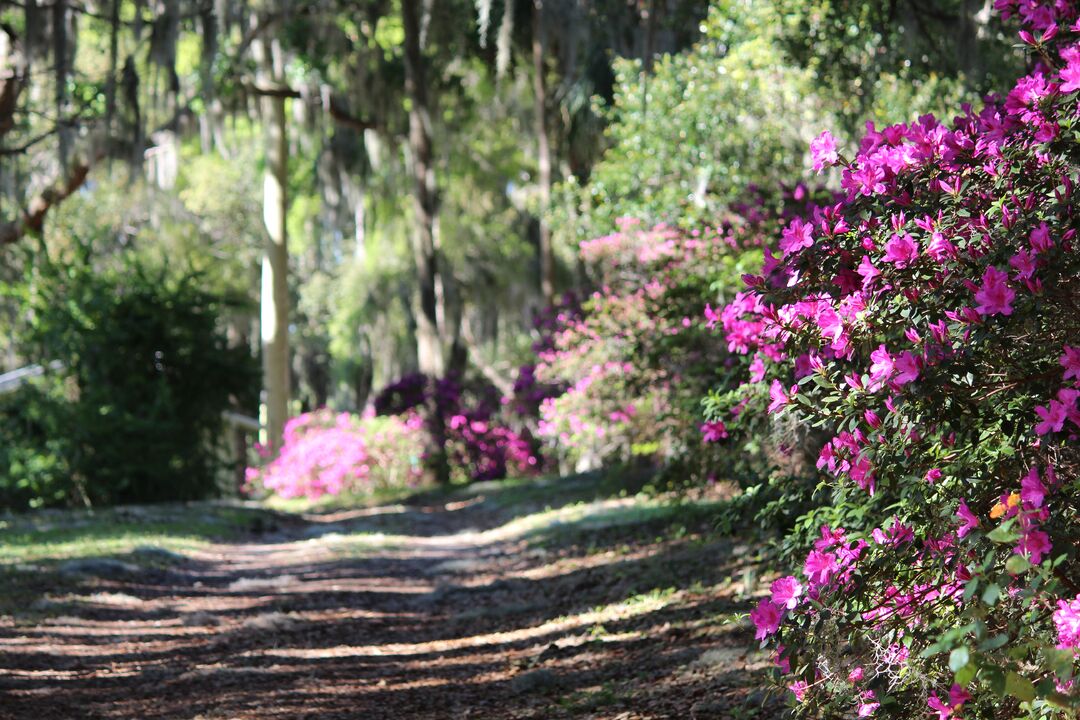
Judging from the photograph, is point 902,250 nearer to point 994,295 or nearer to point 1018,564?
point 994,295

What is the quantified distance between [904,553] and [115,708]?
3.56 metres

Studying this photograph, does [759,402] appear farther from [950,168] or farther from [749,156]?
[749,156]

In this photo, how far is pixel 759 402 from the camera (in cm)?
450

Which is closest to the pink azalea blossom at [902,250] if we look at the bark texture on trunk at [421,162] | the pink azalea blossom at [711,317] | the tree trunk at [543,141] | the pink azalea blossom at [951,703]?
the pink azalea blossom at [951,703]

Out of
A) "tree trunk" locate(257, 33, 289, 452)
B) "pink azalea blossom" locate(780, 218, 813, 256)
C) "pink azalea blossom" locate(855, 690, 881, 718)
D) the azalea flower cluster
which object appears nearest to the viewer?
"pink azalea blossom" locate(855, 690, 881, 718)

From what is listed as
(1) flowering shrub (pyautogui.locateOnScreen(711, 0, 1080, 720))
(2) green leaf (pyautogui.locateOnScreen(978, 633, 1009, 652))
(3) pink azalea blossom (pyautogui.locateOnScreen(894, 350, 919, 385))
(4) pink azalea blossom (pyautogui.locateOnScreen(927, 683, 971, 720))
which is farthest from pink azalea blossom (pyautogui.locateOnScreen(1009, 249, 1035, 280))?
(4) pink azalea blossom (pyautogui.locateOnScreen(927, 683, 971, 720))

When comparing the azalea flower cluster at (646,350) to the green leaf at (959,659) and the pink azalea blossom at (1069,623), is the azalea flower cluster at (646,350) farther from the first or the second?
the green leaf at (959,659)

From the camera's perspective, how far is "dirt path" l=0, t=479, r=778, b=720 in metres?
5.36

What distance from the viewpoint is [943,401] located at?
10.3ft

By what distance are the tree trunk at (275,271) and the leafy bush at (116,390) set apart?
18.1 feet

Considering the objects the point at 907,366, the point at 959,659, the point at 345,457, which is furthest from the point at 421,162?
the point at 959,659

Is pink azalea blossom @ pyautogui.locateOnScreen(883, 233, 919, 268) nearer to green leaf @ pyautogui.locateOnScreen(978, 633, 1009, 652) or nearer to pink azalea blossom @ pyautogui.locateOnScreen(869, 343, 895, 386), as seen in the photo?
pink azalea blossom @ pyautogui.locateOnScreen(869, 343, 895, 386)

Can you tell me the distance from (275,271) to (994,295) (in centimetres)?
2013

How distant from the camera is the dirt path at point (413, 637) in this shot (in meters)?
5.36
